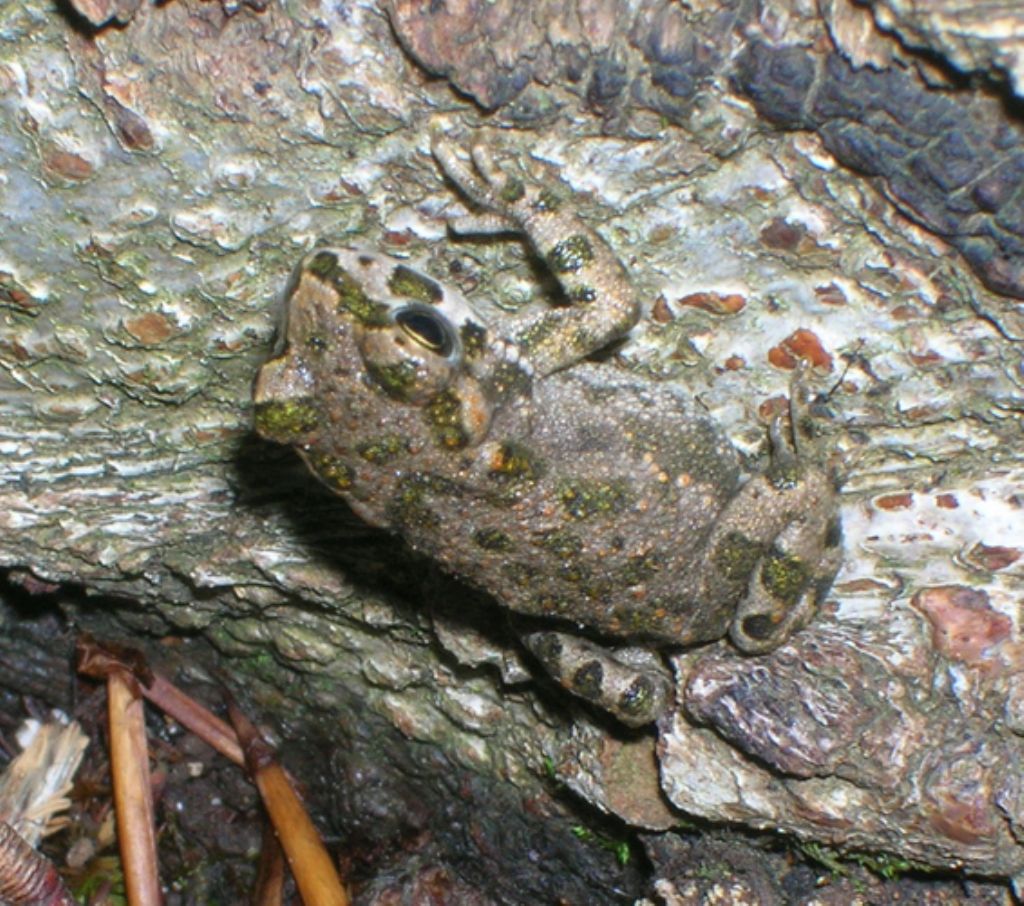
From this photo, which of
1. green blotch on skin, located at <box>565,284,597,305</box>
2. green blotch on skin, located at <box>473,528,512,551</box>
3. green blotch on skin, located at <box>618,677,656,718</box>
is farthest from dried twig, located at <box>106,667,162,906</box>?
green blotch on skin, located at <box>565,284,597,305</box>

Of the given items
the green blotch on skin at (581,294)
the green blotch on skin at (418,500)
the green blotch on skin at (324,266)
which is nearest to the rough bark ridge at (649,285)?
the green blotch on skin at (581,294)

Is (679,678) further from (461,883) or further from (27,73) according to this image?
(27,73)

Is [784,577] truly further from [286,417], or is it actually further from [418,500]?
[286,417]

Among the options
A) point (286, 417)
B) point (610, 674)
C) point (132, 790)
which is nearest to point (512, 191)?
point (286, 417)

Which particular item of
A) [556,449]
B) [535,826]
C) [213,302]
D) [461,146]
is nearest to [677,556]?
[556,449]

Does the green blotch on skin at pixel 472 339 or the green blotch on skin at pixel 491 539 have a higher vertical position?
the green blotch on skin at pixel 472 339

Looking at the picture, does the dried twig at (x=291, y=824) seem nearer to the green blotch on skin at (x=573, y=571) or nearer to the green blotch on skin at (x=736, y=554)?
the green blotch on skin at (x=573, y=571)
